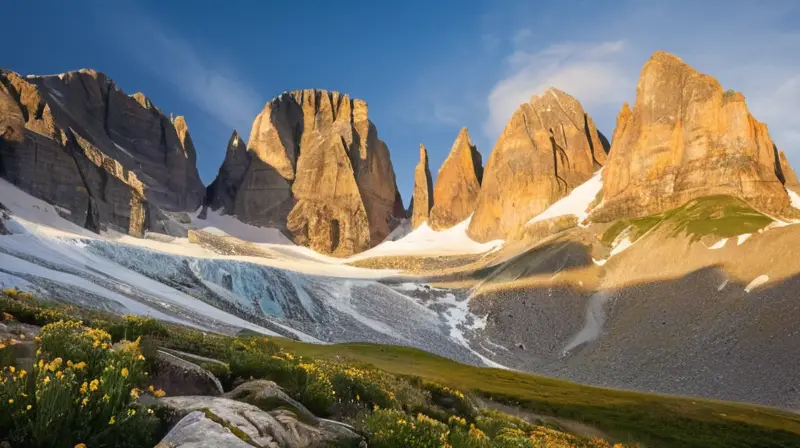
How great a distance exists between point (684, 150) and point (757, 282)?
76.0m

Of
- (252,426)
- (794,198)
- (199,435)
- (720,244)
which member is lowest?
(252,426)

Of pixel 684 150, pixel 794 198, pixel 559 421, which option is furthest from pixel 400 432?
pixel 794 198

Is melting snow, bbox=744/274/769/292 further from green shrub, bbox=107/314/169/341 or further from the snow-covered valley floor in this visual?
green shrub, bbox=107/314/169/341

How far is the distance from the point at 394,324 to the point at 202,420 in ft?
289

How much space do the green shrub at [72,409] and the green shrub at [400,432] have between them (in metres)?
3.65

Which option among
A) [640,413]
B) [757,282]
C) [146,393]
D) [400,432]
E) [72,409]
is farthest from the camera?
[757,282]

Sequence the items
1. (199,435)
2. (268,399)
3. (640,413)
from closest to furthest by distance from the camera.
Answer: (199,435) < (268,399) < (640,413)

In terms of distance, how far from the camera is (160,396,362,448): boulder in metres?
6.37

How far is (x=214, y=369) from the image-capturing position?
10586 mm

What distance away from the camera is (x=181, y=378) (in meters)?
9.34

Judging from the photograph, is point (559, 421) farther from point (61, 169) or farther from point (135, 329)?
point (61, 169)

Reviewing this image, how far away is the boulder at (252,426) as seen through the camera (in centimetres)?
637

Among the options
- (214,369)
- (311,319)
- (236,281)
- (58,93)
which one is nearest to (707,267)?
(311,319)

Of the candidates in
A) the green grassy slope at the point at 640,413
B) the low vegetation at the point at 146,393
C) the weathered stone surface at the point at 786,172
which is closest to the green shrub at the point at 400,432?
the low vegetation at the point at 146,393
